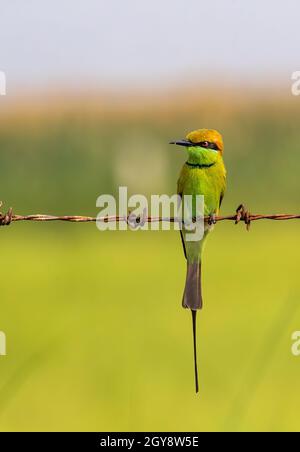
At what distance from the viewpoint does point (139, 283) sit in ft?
25.0

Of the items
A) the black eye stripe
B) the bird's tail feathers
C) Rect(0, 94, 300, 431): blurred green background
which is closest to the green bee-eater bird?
the black eye stripe

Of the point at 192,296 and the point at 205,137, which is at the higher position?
the point at 205,137

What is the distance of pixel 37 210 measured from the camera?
7.81 metres

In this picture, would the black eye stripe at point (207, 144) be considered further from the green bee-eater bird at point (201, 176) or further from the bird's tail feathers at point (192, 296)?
the bird's tail feathers at point (192, 296)

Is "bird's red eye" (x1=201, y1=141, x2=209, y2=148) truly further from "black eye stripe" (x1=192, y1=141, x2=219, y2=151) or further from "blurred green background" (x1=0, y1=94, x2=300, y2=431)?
"blurred green background" (x1=0, y1=94, x2=300, y2=431)

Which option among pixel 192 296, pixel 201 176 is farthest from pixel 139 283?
pixel 192 296

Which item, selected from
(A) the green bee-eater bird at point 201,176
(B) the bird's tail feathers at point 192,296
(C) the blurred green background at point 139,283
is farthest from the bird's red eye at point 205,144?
(C) the blurred green background at point 139,283

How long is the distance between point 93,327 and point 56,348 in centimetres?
44

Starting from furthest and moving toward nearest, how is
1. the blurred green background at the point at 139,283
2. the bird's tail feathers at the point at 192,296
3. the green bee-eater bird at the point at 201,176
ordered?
the blurred green background at the point at 139,283 → the green bee-eater bird at the point at 201,176 → the bird's tail feathers at the point at 192,296

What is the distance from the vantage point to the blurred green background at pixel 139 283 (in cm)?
540

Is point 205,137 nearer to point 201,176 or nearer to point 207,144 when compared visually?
point 207,144

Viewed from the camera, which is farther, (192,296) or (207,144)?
(207,144)

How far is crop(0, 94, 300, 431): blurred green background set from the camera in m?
5.40

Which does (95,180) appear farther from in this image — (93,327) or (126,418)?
(126,418)
